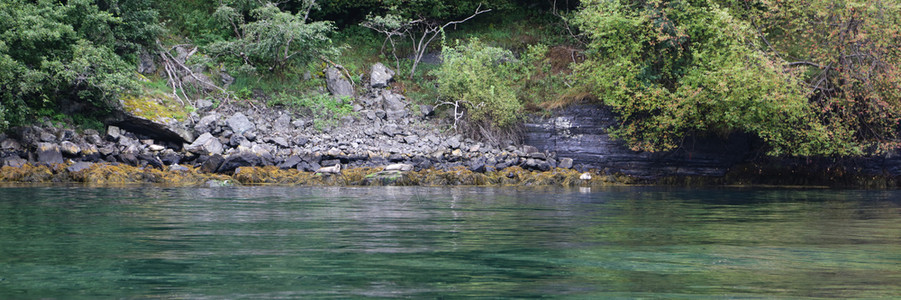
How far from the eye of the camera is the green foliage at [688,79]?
1694cm

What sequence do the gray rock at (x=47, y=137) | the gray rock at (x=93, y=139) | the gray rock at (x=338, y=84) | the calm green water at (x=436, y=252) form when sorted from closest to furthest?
1. the calm green water at (x=436, y=252)
2. the gray rock at (x=47, y=137)
3. the gray rock at (x=93, y=139)
4. the gray rock at (x=338, y=84)

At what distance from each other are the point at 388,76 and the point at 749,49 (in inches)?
476

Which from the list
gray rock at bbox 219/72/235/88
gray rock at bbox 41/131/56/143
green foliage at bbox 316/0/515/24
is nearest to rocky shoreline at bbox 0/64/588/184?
gray rock at bbox 41/131/56/143

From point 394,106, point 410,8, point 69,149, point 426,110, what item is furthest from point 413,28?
point 69,149

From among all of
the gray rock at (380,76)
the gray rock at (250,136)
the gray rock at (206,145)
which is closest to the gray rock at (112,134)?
the gray rock at (206,145)

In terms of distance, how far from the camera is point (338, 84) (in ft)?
78.8

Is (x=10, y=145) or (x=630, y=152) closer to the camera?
(x=10, y=145)

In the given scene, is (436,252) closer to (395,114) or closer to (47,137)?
(47,137)

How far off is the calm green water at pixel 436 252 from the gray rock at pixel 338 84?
46.9 feet

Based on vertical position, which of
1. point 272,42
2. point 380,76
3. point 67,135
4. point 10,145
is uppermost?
point 272,42

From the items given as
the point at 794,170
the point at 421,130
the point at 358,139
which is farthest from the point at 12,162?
the point at 794,170

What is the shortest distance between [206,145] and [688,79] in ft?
42.4

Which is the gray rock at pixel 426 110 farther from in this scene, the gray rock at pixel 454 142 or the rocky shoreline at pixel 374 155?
the gray rock at pixel 454 142

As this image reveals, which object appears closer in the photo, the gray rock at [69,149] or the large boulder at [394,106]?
the gray rock at [69,149]
